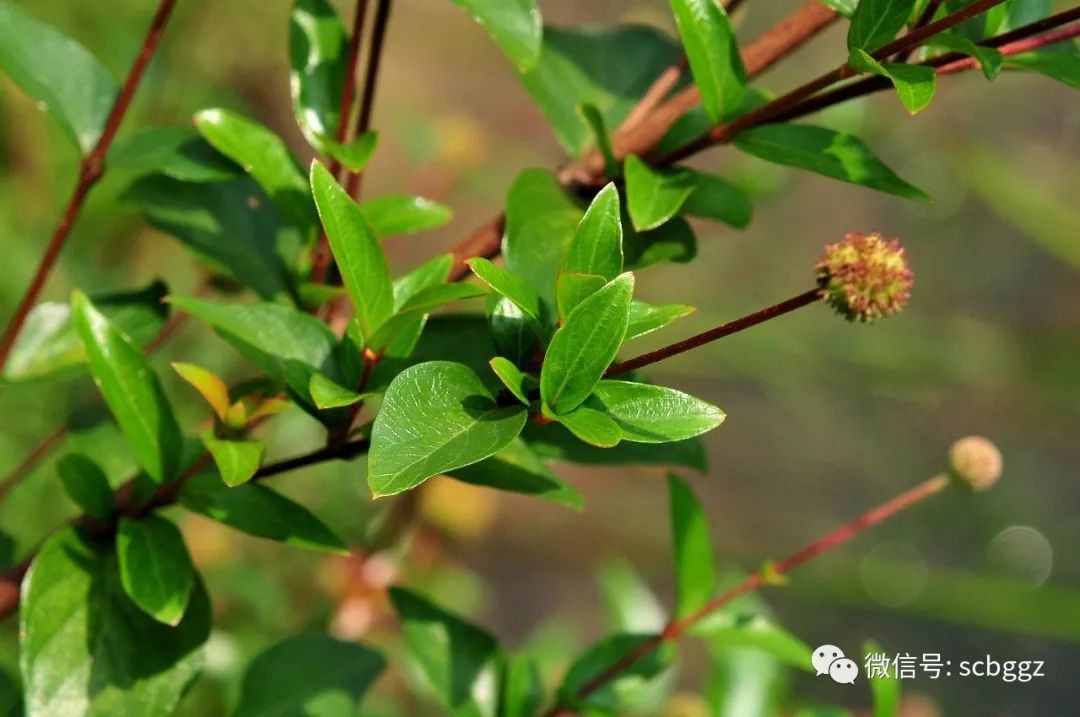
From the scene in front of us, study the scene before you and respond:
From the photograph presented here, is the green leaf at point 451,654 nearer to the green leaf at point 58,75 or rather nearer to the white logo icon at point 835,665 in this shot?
the white logo icon at point 835,665

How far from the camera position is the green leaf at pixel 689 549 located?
58 centimetres

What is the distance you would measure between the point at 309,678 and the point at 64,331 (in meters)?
0.25

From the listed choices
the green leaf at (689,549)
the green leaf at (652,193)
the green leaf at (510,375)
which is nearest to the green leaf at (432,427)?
the green leaf at (510,375)

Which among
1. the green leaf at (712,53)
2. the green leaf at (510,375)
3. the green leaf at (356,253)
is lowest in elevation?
the green leaf at (356,253)

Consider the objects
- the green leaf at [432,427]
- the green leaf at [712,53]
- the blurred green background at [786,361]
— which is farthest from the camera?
the blurred green background at [786,361]

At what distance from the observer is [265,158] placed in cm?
48

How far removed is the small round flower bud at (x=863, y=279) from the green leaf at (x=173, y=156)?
0.31 meters

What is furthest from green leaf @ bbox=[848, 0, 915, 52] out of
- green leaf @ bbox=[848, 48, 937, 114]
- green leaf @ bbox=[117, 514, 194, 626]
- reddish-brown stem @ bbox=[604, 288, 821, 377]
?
green leaf @ bbox=[117, 514, 194, 626]

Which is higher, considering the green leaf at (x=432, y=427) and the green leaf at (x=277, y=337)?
the green leaf at (x=432, y=427)

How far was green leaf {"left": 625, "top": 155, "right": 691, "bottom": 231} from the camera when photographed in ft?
1.43

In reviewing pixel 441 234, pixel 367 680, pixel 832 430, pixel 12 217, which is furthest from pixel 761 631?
pixel 441 234

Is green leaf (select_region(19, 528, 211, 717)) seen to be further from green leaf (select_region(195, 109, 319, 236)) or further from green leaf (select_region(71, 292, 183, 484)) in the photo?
green leaf (select_region(195, 109, 319, 236))

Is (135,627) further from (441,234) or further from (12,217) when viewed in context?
(441,234)

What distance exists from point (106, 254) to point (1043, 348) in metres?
1.74
